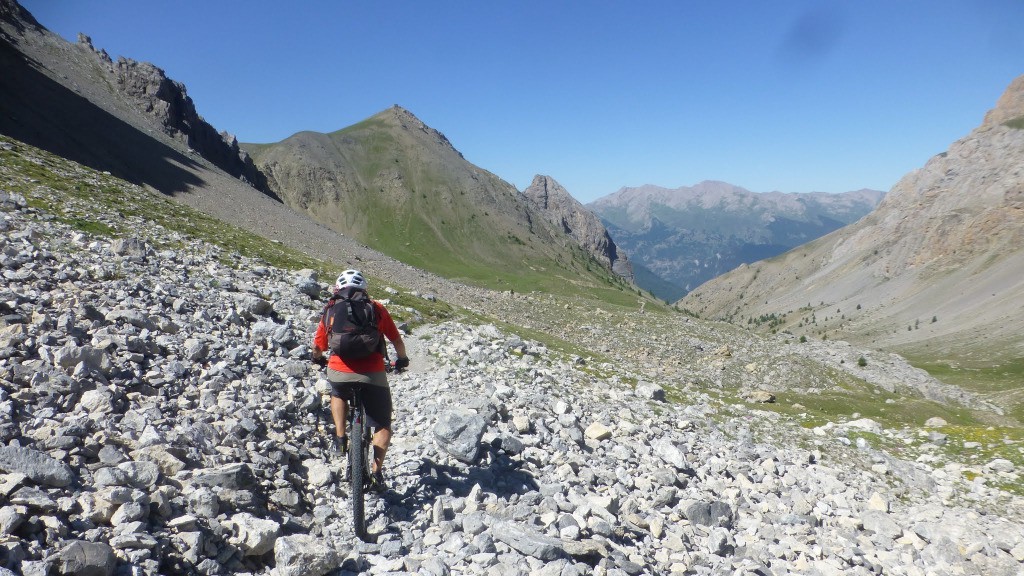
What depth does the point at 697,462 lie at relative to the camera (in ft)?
41.4

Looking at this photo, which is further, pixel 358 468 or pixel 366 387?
pixel 366 387

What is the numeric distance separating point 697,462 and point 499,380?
6.27m

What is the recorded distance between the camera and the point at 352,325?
323 inches

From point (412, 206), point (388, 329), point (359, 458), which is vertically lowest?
point (359, 458)

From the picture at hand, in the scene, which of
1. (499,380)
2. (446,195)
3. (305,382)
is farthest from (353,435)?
(446,195)

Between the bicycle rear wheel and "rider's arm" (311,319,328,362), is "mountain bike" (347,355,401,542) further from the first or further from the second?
"rider's arm" (311,319,328,362)

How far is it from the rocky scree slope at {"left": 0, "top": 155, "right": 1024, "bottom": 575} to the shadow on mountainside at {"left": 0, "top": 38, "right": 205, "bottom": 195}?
45.0 m

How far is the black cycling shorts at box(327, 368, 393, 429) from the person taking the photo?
8.23 meters

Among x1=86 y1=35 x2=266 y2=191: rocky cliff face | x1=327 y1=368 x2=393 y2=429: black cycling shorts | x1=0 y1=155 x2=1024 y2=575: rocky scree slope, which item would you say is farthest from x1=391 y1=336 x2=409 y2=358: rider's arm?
x1=86 y1=35 x2=266 y2=191: rocky cliff face

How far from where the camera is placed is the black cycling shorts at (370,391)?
823 cm

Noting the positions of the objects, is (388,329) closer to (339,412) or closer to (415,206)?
(339,412)

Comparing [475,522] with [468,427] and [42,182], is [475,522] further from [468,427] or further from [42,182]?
[42,182]

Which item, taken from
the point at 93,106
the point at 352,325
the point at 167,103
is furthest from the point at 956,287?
the point at 167,103

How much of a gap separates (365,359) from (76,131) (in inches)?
2772
